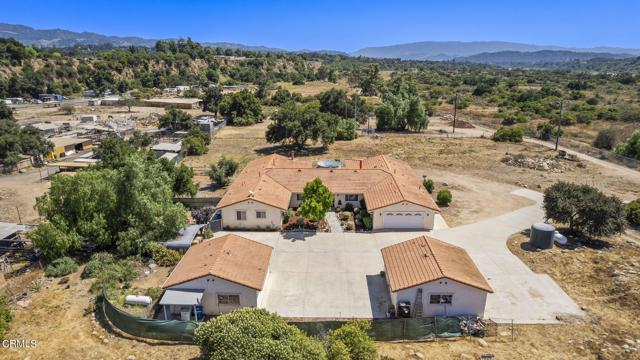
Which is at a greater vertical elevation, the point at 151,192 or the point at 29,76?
the point at 29,76

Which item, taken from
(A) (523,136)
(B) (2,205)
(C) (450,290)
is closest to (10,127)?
(B) (2,205)

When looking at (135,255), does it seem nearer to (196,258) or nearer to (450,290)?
(196,258)

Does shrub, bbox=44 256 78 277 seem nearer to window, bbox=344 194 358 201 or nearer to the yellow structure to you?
window, bbox=344 194 358 201

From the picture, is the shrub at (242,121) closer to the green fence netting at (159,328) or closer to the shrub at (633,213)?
the shrub at (633,213)

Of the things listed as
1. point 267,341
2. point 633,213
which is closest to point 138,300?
point 267,341

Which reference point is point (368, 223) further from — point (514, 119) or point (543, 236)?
point (514, 119)
